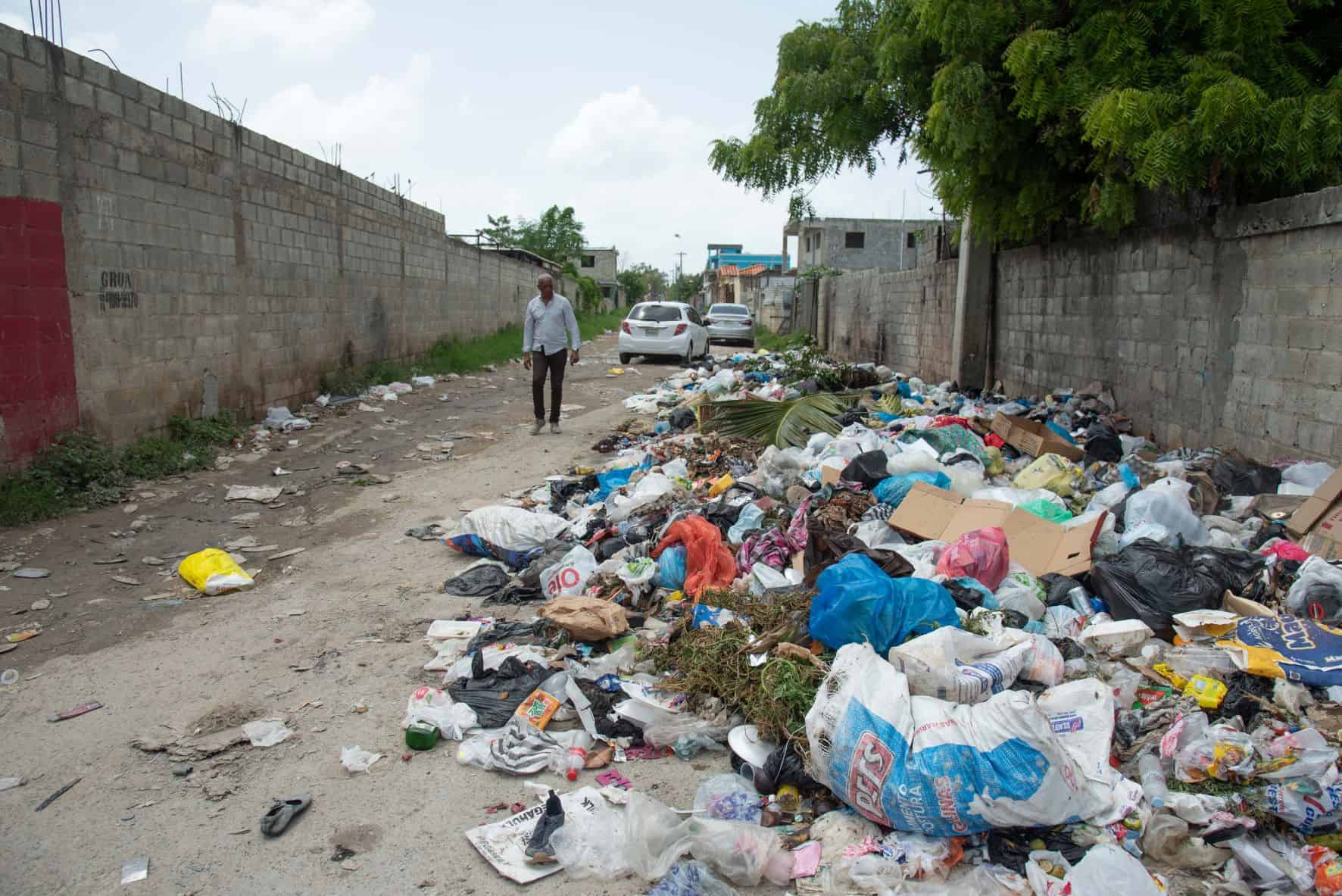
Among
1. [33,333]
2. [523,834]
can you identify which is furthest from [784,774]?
[33,333]

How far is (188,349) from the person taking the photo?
8.04 meters

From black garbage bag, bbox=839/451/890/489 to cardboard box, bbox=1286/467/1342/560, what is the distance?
2.22 meters

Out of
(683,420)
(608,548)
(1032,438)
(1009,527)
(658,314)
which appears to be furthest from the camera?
(658,314)

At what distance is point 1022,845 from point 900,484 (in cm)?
308

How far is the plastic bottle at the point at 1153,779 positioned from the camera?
271 centimetres

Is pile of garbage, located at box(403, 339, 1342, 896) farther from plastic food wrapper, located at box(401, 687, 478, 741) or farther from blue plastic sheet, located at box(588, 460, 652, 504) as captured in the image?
blue plastic sheet, located at box(588, 460, 652, 504)

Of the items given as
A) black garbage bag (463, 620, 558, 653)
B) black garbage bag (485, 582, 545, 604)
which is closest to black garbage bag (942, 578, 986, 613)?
black garbage bag (463, 620, 558, 653)

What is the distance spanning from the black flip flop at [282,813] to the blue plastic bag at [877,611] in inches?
75.1

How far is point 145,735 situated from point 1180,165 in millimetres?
6033

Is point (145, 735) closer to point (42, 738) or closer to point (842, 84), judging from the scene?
point (42, 738)

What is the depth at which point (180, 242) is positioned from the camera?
26.1 ft

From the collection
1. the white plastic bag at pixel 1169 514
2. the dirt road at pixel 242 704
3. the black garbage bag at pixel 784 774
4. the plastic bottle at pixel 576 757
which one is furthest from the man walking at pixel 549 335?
the black garbage bag at pixel 784 774

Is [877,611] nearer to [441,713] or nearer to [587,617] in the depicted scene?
[587,617]

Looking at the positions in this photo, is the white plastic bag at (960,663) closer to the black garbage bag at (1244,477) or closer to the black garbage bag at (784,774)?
the black garbage bag at (784,774)
